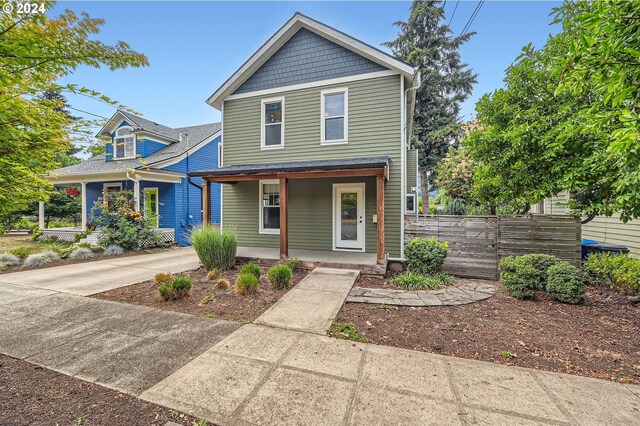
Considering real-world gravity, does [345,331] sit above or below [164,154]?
below

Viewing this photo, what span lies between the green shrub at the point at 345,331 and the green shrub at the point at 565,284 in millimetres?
3958

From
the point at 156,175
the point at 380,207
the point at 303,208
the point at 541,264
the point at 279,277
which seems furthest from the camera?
the point at 156,175

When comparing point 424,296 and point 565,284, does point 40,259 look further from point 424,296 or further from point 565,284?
point 565,284

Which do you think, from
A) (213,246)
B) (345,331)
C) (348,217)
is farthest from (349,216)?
(345,331)

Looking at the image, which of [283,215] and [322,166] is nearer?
[322,166]

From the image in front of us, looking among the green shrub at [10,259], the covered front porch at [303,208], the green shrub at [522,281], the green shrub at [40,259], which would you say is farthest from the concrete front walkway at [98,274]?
the green shrub at [522,281]

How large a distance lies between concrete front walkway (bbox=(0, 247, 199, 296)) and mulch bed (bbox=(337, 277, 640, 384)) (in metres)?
5.42

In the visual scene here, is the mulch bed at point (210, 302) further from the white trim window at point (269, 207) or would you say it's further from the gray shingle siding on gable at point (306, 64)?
the gray shingle siding on gable at point (306, 64)

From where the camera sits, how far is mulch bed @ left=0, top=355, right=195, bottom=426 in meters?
2.18

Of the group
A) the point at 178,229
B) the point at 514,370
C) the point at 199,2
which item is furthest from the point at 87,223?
the point at 514,370

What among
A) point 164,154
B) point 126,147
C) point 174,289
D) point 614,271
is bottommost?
point 174,289

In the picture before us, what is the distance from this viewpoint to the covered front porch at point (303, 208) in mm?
7496

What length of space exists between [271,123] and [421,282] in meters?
6.90

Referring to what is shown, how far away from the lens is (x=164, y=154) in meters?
14.2
